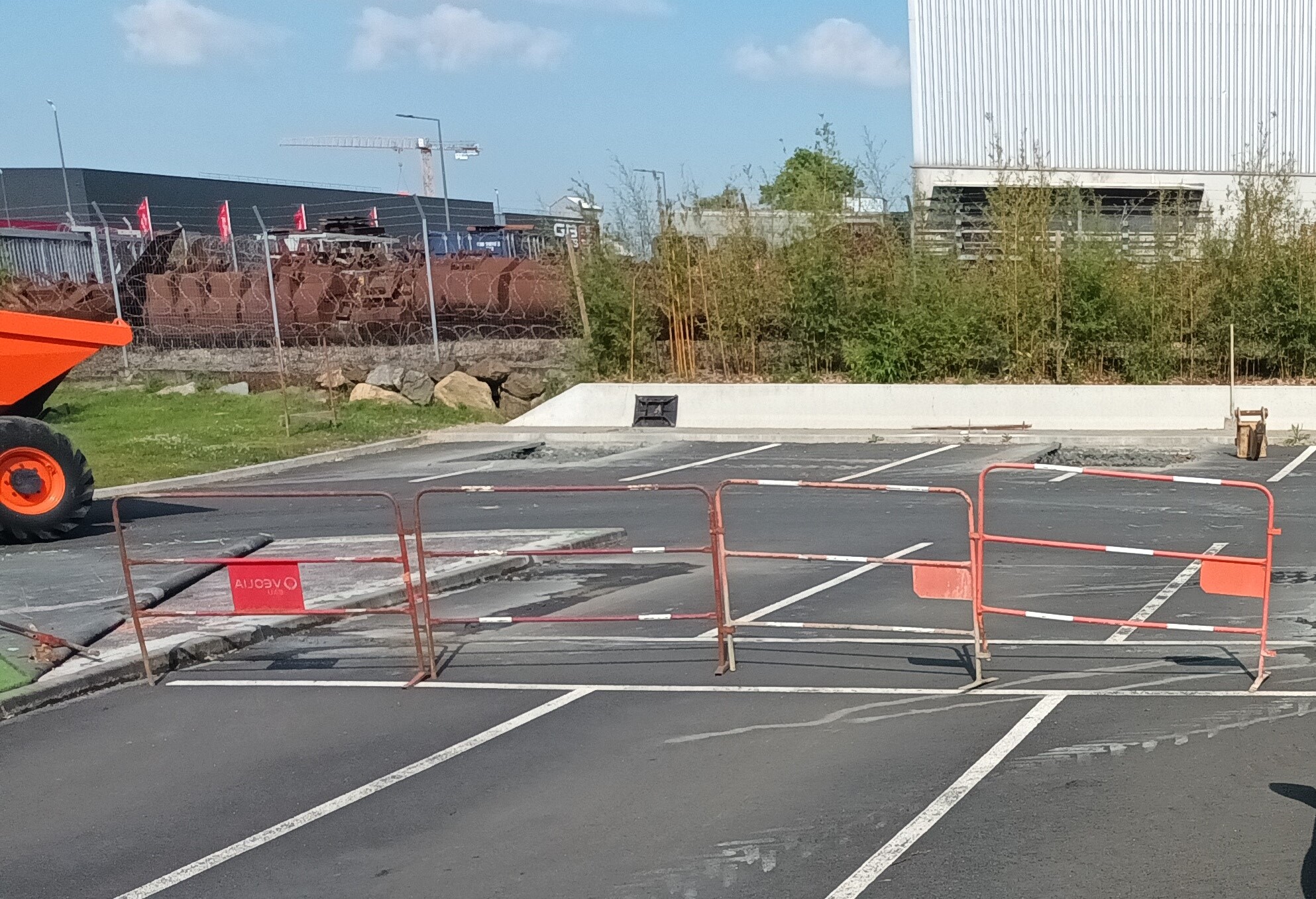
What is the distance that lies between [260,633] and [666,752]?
13.9 ft

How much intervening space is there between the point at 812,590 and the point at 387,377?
17.6 meters

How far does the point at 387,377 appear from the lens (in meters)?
26.2

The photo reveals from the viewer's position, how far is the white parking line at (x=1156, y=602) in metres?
8.38

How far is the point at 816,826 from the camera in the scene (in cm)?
548

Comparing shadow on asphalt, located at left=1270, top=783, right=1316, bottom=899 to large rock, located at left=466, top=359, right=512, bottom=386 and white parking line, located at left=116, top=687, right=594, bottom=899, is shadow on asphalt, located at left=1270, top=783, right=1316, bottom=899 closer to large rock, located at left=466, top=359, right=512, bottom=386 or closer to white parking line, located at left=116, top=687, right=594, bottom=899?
white parking line, located at left=116, top=687, right=594, bottom=899

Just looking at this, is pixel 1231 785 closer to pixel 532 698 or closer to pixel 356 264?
pixel 532 698

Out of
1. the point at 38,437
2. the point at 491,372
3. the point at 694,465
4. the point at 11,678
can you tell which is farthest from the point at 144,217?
the point at 11,678

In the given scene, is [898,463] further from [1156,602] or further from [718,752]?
[718,752]

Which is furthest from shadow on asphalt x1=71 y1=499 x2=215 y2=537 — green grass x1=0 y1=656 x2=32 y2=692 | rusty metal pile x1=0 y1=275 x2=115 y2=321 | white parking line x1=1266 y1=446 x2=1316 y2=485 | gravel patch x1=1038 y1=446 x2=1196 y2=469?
rusty metal pile x1=0 y1=275 x2=115 y2=321

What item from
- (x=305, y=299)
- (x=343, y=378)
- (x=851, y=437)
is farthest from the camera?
(x=305, y=299)

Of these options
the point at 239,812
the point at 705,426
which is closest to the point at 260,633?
the point at 239,812

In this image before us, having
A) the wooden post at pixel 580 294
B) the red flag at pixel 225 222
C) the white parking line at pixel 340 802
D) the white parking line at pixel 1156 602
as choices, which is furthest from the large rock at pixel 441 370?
the white parking line at pixel 340 802

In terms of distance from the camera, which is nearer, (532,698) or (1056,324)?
(532,698)

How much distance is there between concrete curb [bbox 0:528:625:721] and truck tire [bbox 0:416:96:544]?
5346 mm
